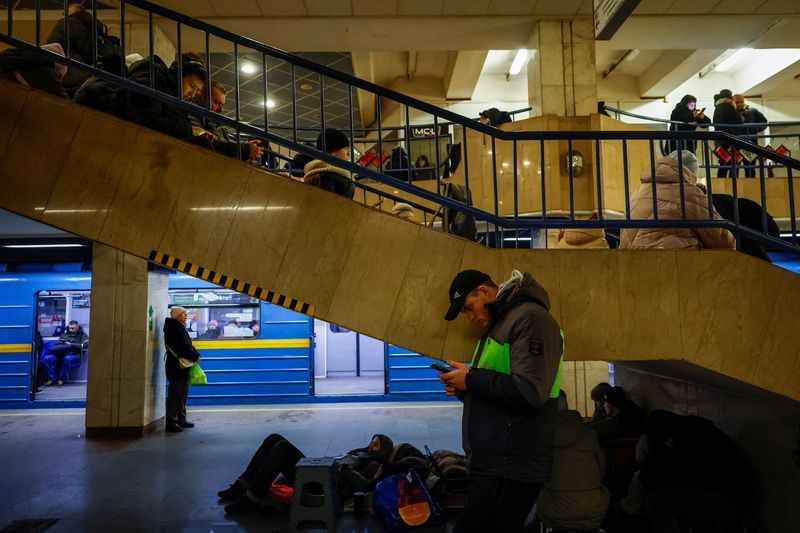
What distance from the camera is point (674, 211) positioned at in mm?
3822

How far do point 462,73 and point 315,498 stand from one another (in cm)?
954

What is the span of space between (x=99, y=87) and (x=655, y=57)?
476 inches

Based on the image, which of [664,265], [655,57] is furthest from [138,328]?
[655,57]

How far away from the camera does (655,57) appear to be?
12227 mm

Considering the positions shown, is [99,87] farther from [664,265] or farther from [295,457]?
[664,265]

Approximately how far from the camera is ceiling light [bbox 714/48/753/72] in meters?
11.9

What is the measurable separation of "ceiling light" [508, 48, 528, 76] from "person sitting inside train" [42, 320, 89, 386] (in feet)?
40.8

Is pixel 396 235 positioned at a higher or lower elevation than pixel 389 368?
higher

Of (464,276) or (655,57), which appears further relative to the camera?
(655,57)

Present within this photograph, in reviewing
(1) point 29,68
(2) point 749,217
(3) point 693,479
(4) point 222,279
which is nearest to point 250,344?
(4) point 222,279

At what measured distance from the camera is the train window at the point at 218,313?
10578 millimetres

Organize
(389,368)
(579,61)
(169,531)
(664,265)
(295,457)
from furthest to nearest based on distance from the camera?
(389,368), (579,61), (295,457), (169,531), (664,265)

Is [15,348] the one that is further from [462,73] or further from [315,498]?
[462,73]

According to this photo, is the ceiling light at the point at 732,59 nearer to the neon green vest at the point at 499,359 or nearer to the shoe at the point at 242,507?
the neon green vest at the point at 499,359
